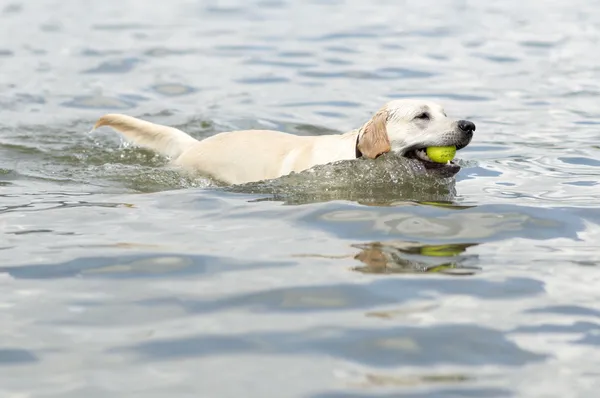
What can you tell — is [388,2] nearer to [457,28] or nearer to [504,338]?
[457,28]

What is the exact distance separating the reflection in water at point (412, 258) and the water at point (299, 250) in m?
0.02

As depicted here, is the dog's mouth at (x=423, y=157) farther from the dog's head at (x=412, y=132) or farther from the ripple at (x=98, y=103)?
the ripple at (x=98, y=103)

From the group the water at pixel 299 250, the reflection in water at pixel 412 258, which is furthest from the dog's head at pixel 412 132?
the reflection in water at pixel 412 258

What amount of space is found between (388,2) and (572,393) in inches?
626

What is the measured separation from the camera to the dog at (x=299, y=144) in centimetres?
685

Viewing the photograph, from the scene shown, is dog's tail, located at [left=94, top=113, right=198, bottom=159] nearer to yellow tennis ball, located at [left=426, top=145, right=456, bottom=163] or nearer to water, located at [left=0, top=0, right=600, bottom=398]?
water, located at [left=0, top=0, right=600, bottom=398]

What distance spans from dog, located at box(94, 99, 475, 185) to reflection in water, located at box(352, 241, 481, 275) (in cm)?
146

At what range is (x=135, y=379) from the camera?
365 centimetres

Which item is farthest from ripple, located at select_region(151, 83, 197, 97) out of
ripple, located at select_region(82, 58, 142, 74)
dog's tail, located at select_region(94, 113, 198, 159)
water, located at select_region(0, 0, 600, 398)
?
dog's tail, located at select_region(94, 113, 198, 159)

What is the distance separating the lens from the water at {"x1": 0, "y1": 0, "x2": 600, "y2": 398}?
149 inches

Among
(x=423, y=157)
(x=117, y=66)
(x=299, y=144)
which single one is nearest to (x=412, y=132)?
(x=423, y=157)

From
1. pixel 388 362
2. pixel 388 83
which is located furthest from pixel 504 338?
pixel 388 83

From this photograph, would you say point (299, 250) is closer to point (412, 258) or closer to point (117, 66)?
point (412, 258)

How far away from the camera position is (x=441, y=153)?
272 inches
